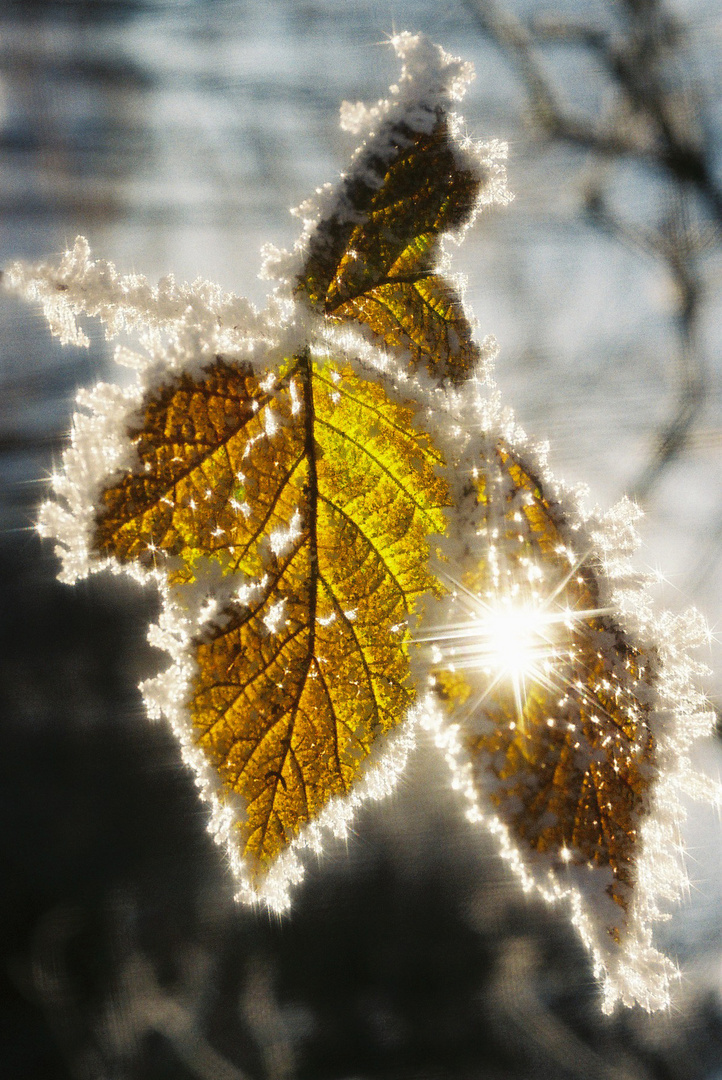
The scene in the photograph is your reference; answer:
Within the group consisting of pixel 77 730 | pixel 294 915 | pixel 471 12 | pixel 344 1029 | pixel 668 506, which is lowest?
pixel 344 1029

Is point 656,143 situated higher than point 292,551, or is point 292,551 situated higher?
point 656,143

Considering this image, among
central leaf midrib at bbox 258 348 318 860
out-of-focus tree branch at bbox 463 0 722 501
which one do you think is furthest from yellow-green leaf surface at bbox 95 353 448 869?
out-of-focus tree branch at bbox 463 0 722 501

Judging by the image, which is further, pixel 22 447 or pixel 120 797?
pixel 120 797

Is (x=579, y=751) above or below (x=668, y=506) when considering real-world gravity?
below

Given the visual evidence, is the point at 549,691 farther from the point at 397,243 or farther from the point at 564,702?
the point at 397,243

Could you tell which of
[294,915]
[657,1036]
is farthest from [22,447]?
[657,1036]

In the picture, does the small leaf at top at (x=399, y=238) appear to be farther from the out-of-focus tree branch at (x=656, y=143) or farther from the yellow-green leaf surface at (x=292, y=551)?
the out-of-focus tree branch at (x=656, y=143)

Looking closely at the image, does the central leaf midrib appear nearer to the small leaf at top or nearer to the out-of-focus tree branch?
the small leaf at top

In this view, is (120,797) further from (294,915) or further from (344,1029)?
(344,1029)

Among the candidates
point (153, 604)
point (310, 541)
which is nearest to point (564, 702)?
point (310, 541)
